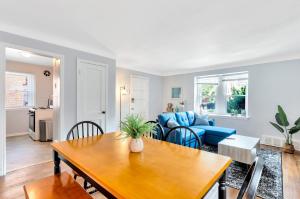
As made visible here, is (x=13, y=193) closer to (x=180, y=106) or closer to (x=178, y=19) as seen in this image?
(x=178, y=19)

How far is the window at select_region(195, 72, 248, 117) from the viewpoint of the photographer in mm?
4730

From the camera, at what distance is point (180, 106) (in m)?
6.13

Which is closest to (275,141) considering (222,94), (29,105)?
(222,94)

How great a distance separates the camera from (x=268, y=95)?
419 cm

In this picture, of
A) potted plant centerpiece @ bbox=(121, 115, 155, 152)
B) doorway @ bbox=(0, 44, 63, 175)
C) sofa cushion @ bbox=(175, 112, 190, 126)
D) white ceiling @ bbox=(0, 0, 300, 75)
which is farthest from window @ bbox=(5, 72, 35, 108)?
potted plant centerpiece @ bbox=(121, 115, 155, 152)

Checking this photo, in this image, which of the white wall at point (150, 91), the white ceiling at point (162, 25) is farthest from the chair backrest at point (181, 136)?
the white wall at point (150, 91)

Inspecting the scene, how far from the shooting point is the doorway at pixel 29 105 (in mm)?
3385

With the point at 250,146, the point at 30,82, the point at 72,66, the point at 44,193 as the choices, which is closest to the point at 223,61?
the point at 250,146

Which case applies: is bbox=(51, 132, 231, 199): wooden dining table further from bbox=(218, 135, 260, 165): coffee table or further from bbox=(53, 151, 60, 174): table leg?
bbox=(218, 135, 260, 165): coffee table

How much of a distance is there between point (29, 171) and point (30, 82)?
3.97m

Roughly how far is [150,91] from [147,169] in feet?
17.4

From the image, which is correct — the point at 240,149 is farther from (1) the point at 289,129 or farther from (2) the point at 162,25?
(2) the point at 162,25

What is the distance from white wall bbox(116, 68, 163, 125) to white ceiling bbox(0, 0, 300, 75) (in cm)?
157

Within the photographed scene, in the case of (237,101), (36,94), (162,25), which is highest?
(162,25)
